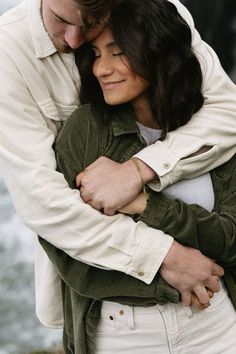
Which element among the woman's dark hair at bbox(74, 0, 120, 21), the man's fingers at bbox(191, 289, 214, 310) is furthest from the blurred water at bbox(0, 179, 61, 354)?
the woman's dark hair at bbox(74, 0, 120, 21)

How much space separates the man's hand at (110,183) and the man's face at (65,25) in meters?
0.28

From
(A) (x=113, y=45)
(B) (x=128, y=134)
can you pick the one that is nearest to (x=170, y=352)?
(B) (x=128, y=134)

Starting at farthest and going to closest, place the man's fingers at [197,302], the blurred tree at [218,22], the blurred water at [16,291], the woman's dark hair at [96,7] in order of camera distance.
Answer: the blurred tree at [218,22]
the blurred water at [16,291]
the man's fingers at [197,302]
the woman's dark hair at [96,7]

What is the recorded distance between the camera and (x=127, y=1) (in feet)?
5.46

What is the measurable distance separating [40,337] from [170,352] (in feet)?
5.38

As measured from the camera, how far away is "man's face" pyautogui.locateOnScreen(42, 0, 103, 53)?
63.2 inches

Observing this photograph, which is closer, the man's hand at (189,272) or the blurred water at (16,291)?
the man's hand at (189,272)

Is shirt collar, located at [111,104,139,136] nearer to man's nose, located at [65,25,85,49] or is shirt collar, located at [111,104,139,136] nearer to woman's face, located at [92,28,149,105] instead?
woman's face, located at [92,28,149,105]

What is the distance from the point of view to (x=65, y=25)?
1671mm

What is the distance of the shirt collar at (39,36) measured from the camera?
5.60ft

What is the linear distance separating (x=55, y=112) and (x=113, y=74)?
0.53ft

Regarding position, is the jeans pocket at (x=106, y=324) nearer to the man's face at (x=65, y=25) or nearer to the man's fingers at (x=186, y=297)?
the man's fingers at (x=186, y=297)

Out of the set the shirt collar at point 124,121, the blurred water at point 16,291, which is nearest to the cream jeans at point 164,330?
the shirt collar at point 124,121

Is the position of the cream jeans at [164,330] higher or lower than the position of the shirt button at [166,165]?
lower
